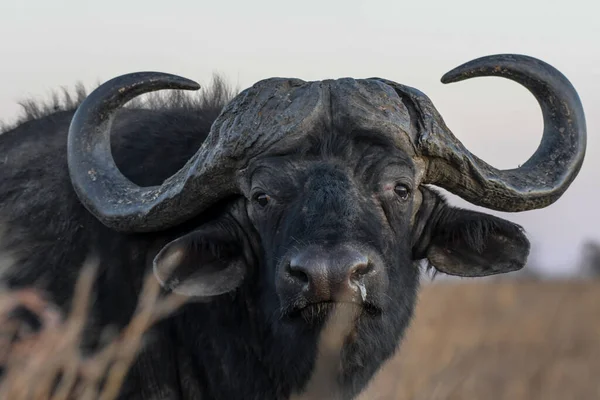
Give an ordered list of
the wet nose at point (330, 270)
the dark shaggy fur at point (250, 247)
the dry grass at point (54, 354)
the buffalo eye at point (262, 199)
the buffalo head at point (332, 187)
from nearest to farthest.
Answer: the dry grass at point (54, 354) < the wet nose at point (330, 270) < the buffalo head at point (332, 187) < the dark shaggy fur at point (250, 247) < the buffalo eye at point (262, 199)

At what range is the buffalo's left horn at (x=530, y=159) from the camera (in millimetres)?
5844

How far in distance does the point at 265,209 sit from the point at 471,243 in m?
1.30

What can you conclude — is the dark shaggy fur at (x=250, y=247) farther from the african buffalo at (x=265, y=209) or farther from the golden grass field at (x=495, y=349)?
the golden grass field at (x=495, y=349)

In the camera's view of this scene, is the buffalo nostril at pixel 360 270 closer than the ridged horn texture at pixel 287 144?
Yes

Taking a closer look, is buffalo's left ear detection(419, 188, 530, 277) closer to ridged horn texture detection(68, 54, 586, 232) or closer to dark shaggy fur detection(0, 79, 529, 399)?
dark shaggy fur detection(0, 79, 529, 399)

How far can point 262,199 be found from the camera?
553 cm

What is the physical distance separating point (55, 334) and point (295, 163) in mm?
2328

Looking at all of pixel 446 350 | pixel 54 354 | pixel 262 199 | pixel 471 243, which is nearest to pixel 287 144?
pixel 262 199

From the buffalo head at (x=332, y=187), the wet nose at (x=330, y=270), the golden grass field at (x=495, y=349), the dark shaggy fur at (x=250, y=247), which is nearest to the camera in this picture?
the wet nose at (x=330, y=270)

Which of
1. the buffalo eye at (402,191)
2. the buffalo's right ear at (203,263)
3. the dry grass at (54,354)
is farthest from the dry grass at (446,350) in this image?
the buffalo eye at (402,191)

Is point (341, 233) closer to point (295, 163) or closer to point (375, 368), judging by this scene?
point (295, 163)

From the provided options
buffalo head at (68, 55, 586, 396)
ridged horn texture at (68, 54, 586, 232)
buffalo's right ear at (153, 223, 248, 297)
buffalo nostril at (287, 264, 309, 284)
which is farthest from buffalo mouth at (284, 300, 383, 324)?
ridged horn texture at (68, 54, 586, 232)

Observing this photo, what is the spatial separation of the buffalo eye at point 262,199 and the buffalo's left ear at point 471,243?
1.08 m

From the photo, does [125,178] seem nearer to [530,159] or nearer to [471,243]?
[471,243]
